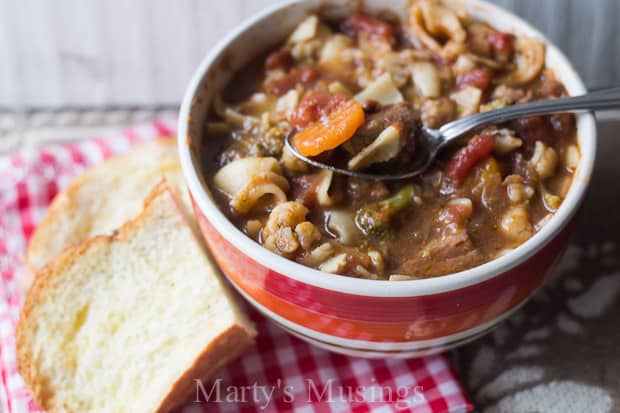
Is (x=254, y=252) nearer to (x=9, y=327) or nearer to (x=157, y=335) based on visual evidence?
(x=157, y=335)

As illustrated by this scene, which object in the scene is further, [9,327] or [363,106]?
[9,327]

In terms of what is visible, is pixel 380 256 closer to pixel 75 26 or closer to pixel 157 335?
pixel 157 335

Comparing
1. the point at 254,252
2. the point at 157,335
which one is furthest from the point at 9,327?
the point at 254,252

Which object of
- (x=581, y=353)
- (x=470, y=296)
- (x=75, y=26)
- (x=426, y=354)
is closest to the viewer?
(x=470, y=296)

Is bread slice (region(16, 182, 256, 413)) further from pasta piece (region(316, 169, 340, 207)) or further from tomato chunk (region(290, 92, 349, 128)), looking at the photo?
tomato chunk (region(290, 92, 349, 128))

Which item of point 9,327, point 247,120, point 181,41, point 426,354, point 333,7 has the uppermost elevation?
point 333,7

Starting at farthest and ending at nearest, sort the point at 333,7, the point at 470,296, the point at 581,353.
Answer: the point at 333,7
the point at 581,353
the point at 470,296

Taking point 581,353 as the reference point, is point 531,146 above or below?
above
